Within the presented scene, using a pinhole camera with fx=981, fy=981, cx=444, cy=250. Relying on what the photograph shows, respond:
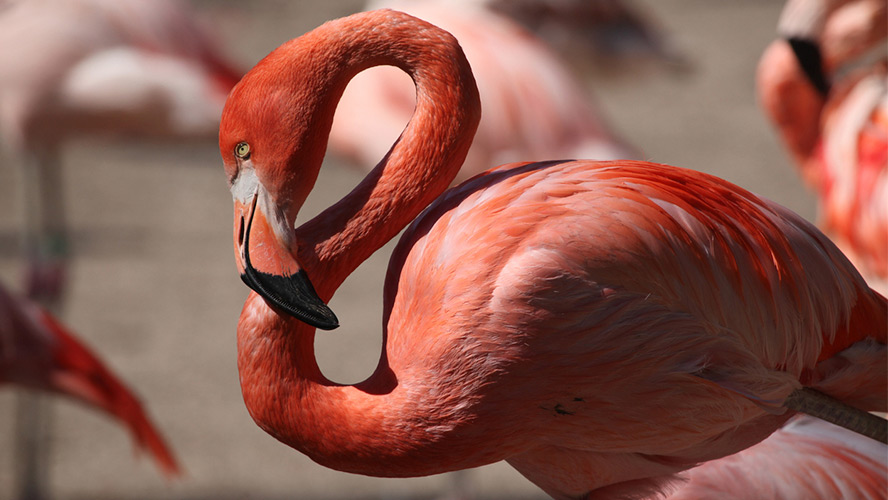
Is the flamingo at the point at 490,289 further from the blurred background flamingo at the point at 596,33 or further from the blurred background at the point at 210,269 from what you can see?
the blurred background flamingo at the point at 596,33

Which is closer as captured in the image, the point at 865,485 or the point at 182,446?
the point at 865,485

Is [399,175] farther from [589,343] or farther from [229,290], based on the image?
[229,290]

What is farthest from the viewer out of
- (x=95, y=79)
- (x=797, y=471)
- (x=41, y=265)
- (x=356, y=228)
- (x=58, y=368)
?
(x=41, y=265)

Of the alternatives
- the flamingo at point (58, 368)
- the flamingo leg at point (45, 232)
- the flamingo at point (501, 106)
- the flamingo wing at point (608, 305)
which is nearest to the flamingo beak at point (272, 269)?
the flamingo wing at point (608, 305)

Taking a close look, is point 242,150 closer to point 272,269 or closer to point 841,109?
point 272,269

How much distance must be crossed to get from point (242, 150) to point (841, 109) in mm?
1977

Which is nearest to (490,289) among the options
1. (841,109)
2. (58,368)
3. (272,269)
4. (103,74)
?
(272,269)

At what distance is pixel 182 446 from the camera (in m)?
3.31

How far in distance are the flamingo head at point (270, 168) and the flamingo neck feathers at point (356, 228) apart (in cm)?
1

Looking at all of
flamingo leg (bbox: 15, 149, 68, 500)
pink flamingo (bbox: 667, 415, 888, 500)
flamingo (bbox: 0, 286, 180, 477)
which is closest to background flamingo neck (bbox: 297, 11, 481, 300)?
pink flamingo (bbox: 667, 415, 888, 500)

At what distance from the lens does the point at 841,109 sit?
101 inches

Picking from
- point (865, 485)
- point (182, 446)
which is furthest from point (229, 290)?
point (865, 485)

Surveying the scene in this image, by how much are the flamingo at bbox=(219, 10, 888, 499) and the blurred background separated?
172 centimetres

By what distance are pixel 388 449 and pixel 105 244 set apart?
13.2ft
